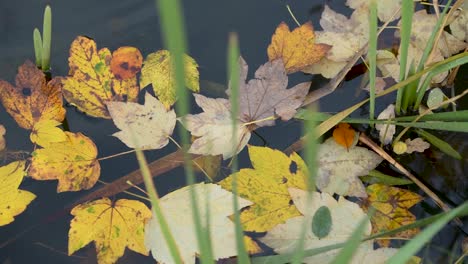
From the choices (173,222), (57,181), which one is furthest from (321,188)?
(57,181)

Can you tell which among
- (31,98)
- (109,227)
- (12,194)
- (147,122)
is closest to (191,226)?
(109,227)

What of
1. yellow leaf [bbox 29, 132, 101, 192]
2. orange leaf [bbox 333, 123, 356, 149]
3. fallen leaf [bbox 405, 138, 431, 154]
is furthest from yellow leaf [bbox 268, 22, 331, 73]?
yellow leaf [bbox 29, 132, 101, 192]

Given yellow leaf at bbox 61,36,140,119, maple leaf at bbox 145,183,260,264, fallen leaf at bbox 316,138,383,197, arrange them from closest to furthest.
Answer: maple leaf at bbox 145,183,260,264, fallen leaf at bbox 316,138,383,197, yellow leaf at bbox 61,36,140,119

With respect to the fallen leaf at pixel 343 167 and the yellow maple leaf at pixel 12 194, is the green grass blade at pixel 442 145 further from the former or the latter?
the yellow maple leaf at pixel 12 194

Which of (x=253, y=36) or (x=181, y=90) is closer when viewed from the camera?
(x=181, y=90)

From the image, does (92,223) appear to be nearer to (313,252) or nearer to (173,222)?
(173,222)

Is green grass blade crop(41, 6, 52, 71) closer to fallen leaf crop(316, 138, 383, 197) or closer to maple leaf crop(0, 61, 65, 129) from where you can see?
maple leaf crop(0, 61, 65, 129)
